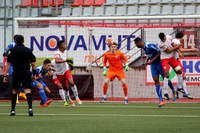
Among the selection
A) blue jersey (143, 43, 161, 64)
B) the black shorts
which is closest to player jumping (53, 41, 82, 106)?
blue jersey (143, 43, 161, 64)

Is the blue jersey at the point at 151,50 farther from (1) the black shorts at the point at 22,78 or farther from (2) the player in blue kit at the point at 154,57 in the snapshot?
(1) the black shorts at the point at 22,78

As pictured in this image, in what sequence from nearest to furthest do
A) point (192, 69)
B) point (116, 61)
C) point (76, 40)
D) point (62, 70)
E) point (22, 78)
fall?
point (22, 78) < point (62, 70) < point (116, 61) < point (192, 69) < point (76, 40)

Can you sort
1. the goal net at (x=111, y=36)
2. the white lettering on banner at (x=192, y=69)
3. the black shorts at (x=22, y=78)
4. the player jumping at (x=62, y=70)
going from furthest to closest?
the goal net at (x=111, y=36) < the white lettering on banner at (x=192, y=69) < the player jumping at (x=62, y=70) < the black shorts at (x=22, y=78)

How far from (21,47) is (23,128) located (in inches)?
117

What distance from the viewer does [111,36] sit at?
2048 centimetres

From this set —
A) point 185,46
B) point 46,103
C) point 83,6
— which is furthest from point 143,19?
point 83,6

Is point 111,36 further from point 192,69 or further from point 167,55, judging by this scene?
point 167,55

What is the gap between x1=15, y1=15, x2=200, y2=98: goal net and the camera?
1888 cm

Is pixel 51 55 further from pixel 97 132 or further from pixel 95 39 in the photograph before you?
pixel 97 132

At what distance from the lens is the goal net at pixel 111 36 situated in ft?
61.9

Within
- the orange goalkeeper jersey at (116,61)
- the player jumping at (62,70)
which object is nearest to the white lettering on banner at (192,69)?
the orange goalkeeper jersey at (116,61)

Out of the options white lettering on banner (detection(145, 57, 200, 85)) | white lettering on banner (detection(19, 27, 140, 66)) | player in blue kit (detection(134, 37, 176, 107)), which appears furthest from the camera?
white lettering on banner (detection(19, 27, 140, 66))

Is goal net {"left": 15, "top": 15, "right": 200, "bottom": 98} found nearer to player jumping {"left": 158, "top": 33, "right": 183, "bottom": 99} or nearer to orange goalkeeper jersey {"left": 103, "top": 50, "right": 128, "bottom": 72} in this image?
orange goalkeeper jersey {"left": 103, "top": 50, "right": 128, "bottom": 72}

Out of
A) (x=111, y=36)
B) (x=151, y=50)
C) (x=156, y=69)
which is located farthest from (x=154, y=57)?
(x=111, y=36)
